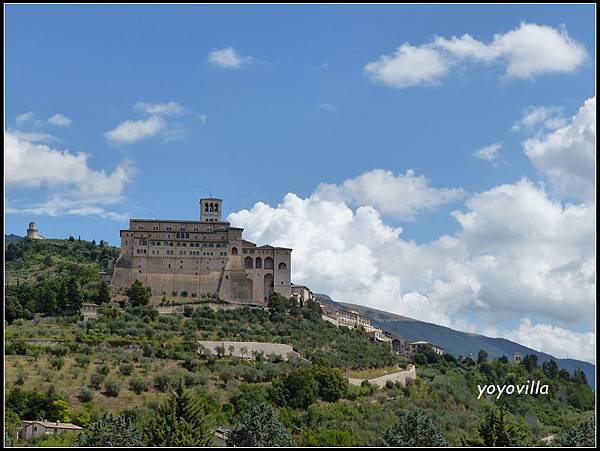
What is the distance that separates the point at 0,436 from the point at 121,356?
36773 millimetres

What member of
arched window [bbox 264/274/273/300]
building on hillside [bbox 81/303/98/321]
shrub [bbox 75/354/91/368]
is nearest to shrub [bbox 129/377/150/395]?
shrub [bbox 75/354/91/368]

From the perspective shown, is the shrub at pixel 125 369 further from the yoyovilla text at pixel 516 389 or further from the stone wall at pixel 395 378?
the yoyovilla text at pixel 516 389

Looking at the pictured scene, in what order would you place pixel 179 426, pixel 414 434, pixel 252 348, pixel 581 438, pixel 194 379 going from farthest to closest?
pixel 252 348 → pixel 194 379 → pixel 414 434 → pixel 581 438 → pixel 179 426

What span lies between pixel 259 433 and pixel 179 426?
5.42 meters

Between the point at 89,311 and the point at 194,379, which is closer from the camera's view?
the point at 194,379

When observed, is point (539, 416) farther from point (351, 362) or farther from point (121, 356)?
point (121, 356)

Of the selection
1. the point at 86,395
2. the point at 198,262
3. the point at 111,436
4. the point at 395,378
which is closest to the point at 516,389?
the point at 395,378

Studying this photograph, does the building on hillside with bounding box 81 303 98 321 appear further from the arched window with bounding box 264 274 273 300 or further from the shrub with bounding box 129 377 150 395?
the arched window with bounding box 264 274 273 300

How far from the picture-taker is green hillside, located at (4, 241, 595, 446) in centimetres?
3888

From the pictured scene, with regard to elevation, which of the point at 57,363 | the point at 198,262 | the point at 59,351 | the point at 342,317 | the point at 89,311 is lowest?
the point at 57,363

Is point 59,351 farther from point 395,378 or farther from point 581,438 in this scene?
point 581,438

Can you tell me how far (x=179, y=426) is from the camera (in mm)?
33188

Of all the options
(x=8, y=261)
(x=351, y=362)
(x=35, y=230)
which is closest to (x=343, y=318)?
(x=351, y=362)

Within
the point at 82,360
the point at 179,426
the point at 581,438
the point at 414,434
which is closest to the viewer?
the point at 179,426
